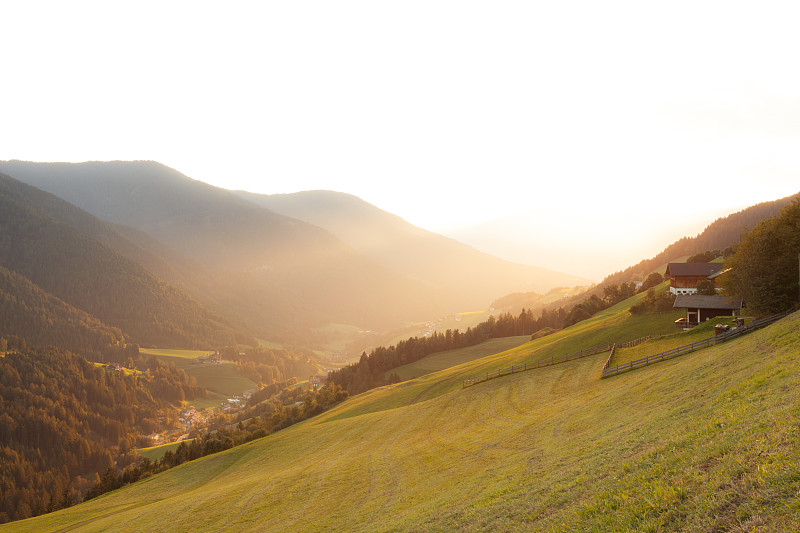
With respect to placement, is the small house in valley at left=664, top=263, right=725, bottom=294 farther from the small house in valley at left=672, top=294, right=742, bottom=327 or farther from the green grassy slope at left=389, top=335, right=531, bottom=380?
the green grassy slope at left=389, top=335, right=531, bottom=380

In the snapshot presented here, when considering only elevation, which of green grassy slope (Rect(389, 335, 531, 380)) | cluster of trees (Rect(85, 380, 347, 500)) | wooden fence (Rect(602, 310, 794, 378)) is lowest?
cluster of trees (Rect(85, 380, 347, 500))

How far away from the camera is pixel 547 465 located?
21.5 meters

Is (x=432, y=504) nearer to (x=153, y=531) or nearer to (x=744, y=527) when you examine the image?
(x=744, y=527)

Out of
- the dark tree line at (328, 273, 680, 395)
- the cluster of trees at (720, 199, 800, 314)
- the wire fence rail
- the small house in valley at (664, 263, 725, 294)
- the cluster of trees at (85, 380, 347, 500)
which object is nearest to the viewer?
the wire fence rail

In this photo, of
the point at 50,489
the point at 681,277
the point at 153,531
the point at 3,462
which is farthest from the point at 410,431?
the point at 3,462

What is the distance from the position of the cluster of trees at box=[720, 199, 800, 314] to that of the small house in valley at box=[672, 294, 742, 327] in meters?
12.3

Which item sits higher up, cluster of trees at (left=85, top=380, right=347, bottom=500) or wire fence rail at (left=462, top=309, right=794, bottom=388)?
wire fence rail at (left=462, top=309, right=794, bottom=388)

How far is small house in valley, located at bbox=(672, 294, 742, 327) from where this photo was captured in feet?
211

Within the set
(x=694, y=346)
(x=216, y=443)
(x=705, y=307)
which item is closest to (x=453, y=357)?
(x=216, y=443)

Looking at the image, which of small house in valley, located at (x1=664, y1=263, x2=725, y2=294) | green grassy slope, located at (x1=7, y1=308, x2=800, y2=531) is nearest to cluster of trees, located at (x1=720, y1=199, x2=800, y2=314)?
green grassy slope, located at (x1=7, y1=308, x2=800, y2=531)

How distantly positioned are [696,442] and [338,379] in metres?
148

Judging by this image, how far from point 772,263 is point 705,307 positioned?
720 inches

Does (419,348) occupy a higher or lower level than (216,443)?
higher

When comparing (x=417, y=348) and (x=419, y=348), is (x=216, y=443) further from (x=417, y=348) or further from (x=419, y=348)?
(x=419, y=348)
